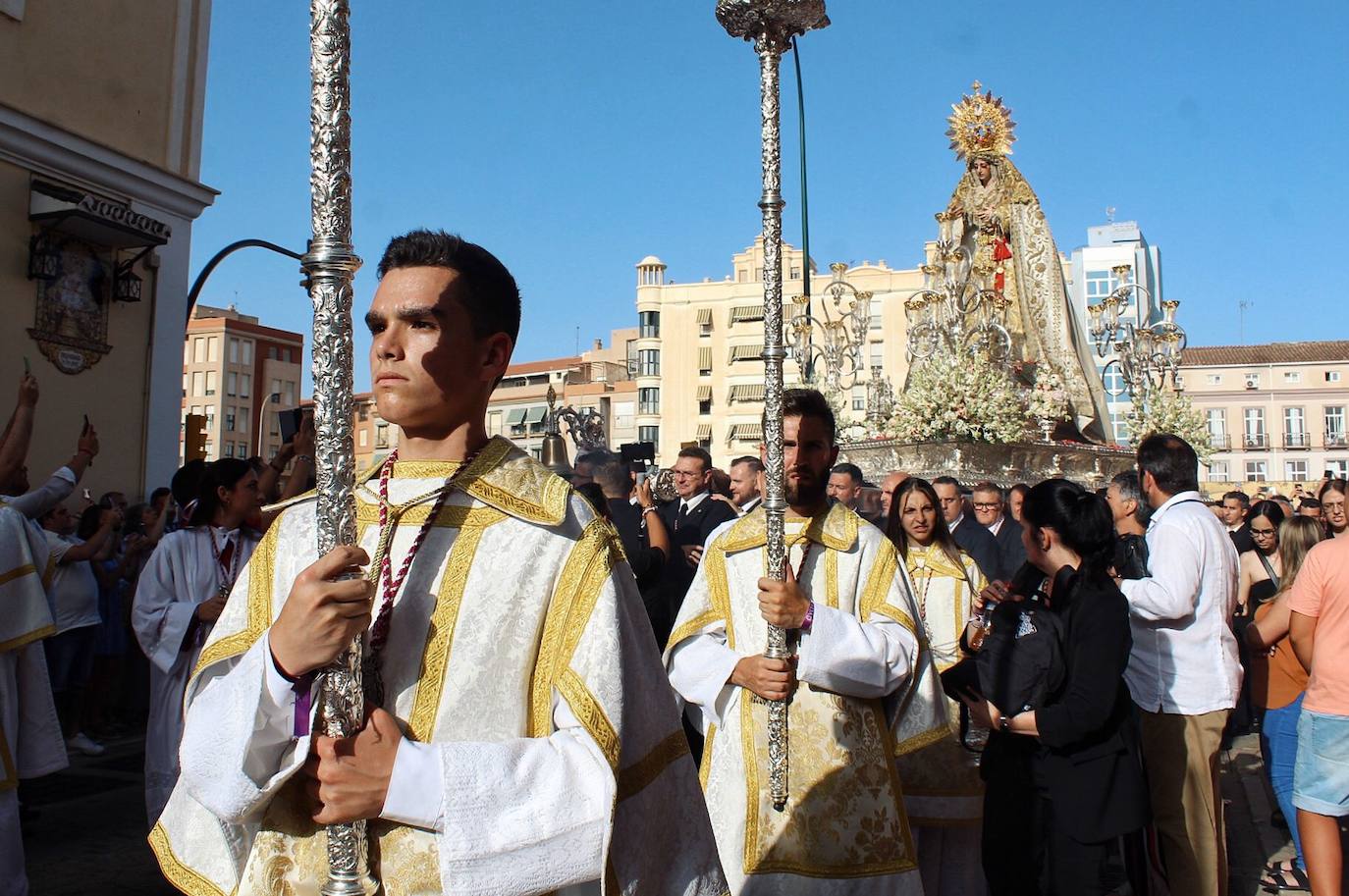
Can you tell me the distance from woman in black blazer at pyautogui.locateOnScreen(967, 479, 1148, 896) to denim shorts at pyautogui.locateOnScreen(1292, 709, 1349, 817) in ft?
3.65

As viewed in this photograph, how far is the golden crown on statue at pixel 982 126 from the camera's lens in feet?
79.8

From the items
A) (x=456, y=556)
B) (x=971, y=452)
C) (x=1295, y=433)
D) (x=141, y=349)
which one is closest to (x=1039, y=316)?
(x=971, y=452)

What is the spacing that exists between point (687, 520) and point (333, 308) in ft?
20.6

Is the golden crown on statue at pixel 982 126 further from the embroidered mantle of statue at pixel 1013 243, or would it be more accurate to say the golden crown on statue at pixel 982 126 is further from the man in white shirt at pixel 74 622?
the man in white shirt at pixel 74 622

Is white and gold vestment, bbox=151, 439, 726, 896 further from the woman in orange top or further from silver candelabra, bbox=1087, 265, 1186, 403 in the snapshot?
silver candelabra, bbox=1087, 265, 1186, 403

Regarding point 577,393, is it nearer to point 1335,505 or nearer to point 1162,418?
point 1162,418

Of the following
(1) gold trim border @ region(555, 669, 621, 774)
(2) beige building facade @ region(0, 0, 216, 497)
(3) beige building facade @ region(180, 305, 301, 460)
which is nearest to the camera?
(1) gold trim border @ region(555, 669, 621, 774)

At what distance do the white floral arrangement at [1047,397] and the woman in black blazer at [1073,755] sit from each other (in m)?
15.4

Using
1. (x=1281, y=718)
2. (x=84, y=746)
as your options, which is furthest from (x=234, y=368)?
(x=1281, y=718)

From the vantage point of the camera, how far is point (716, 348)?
2534 inches

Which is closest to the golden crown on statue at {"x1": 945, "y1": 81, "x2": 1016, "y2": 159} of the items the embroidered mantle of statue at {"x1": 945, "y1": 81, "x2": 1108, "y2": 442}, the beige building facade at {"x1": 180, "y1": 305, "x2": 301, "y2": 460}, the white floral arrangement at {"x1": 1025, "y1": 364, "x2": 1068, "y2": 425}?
the embroidered mantle of statue at {"x1": 945, "y1": 81, "x2": 1108, "y2": 442}

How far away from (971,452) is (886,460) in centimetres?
142

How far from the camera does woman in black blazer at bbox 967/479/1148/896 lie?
3848mm

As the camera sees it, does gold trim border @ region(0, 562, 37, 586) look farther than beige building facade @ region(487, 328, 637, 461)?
No
